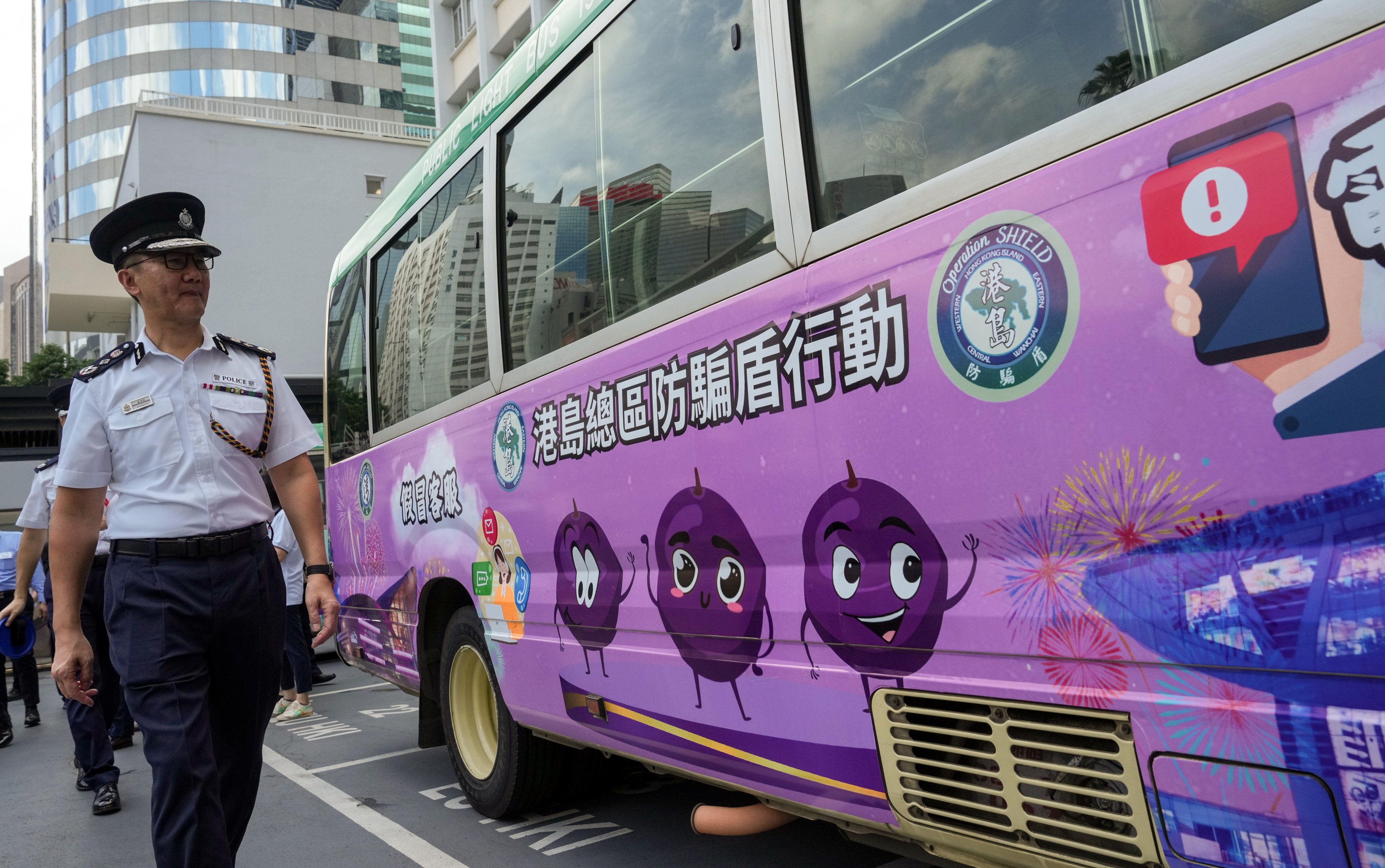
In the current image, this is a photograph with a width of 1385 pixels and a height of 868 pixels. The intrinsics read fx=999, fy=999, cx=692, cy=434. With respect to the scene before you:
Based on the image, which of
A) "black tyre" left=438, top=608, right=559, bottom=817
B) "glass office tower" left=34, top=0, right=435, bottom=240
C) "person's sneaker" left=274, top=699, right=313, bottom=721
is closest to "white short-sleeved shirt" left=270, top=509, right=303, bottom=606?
"person's sneaker" left=274, top=699, right=313, bottom=721

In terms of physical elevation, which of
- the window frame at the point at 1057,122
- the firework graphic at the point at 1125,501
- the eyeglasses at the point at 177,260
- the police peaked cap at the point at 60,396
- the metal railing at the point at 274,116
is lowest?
the firework graphic at the point at 1125,501

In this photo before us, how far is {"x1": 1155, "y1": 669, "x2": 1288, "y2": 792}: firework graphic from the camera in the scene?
1491 mm

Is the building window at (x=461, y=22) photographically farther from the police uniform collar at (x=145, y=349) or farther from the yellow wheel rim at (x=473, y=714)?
the police uniform collar at (x=145, y=349)

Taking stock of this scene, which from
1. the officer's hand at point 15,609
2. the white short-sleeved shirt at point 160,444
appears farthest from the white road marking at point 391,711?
the white short-sleeved shirt at point 160,444

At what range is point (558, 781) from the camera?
4.20 metres

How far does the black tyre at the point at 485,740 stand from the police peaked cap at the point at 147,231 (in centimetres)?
194

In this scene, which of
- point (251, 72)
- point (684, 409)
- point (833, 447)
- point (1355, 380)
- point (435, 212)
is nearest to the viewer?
point (1355, 380)

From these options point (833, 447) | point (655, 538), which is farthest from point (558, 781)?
point (833, 447)

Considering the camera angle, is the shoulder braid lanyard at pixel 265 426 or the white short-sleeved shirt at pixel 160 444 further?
the shoulder braid lanyard at pixel 265 426

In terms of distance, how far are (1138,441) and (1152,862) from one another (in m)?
0.71

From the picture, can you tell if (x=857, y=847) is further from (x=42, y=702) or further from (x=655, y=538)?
(x=42, y=702)

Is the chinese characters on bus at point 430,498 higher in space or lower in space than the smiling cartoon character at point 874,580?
Result: higher

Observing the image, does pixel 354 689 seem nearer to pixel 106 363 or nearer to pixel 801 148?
pixel 106 363

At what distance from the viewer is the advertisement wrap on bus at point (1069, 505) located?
4.65ft
